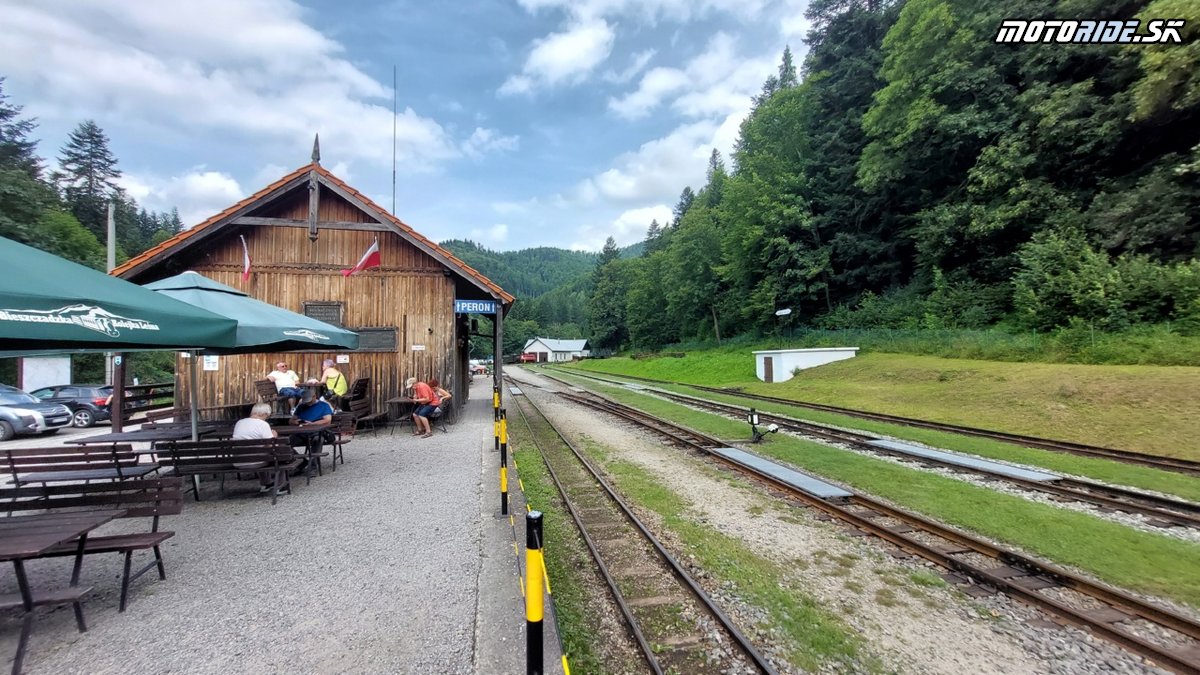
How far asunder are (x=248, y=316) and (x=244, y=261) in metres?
7.95

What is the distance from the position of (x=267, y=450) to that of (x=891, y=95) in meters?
37.2

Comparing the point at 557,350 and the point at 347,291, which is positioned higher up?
the point at 347,291

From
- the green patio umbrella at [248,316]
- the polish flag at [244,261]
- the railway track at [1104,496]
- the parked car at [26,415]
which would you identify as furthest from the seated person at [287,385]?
the railway track at [1104,496]

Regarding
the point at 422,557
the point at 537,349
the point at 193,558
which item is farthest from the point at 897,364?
the point at 537,349

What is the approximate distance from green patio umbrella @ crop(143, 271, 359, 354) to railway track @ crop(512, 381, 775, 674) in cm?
464

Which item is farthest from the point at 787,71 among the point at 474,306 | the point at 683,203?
the point at 474,306

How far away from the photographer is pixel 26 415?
13469 mm

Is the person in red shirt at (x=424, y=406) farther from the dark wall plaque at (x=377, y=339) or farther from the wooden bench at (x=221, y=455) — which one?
the wooden bench at (x=221, y=455)

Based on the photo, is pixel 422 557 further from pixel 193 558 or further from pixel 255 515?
pixel 255 515

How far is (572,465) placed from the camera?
1036cm

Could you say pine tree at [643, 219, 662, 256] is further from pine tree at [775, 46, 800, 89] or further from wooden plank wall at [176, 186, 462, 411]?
wooden plank wall at [176, 186, 462, 411]

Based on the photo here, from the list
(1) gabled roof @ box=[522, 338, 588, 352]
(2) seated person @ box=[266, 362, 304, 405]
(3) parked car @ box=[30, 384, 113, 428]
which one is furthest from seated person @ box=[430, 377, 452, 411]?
(1) gabled roof @ box=[522, 338, 588, 352]

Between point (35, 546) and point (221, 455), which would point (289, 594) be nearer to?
point (35, 546)

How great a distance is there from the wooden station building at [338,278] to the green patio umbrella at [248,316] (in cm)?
570
